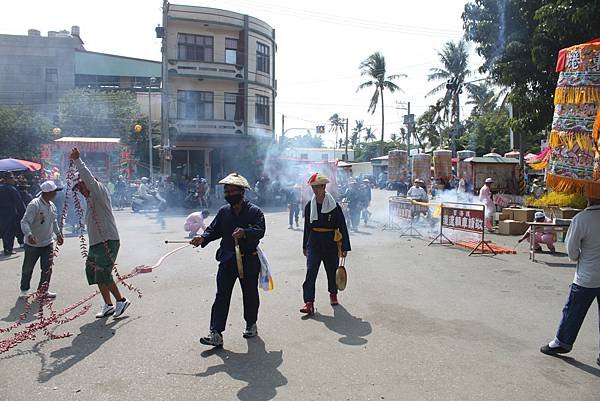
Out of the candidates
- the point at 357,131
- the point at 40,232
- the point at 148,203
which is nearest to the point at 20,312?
the point at 40,232

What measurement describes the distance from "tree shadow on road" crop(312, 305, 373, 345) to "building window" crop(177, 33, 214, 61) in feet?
91.8

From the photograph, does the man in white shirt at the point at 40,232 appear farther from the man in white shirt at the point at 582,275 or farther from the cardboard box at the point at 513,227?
the cardboard box at the point at 513,227

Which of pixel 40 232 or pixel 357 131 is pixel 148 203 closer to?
pixel 40 232

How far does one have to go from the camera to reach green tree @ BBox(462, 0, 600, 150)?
41.7ft

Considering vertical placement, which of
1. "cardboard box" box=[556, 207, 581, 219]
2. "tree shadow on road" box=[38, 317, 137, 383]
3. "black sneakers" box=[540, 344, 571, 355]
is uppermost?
"cardboard box" box=[556, 207, 581, 219]

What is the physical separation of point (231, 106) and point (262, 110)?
8.36 feet

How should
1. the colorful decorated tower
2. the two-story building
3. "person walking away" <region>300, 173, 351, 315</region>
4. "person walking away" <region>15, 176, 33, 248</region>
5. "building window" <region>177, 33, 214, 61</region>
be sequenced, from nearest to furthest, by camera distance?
the colorful decorated tower → "person walking away" <region>300, 173, 351, 315</region> → "person walking away" <region>15, 176, 33, 248</region> → the two-story building → "building window" <region>177, 33, 214, 61</region>

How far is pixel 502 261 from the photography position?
9.84 meters

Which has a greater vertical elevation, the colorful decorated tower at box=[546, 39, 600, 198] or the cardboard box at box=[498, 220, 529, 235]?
the colorful decorated tower at box=[546, 39, 600, 198]

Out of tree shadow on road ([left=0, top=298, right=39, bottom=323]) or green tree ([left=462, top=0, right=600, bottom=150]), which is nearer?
tree shadow on road ([left=0, top=298, right=39, bottom=323])

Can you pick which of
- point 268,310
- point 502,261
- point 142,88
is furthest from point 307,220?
point 142,88

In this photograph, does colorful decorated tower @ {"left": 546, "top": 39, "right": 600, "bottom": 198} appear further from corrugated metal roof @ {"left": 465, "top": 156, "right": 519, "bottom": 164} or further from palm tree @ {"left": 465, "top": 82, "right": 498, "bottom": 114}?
palm tree @ {"left": 465, "top": 82, "right": 498, "bottom": 114}

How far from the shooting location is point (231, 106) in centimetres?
3231

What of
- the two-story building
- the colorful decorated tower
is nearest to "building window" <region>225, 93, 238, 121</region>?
the two-story building
